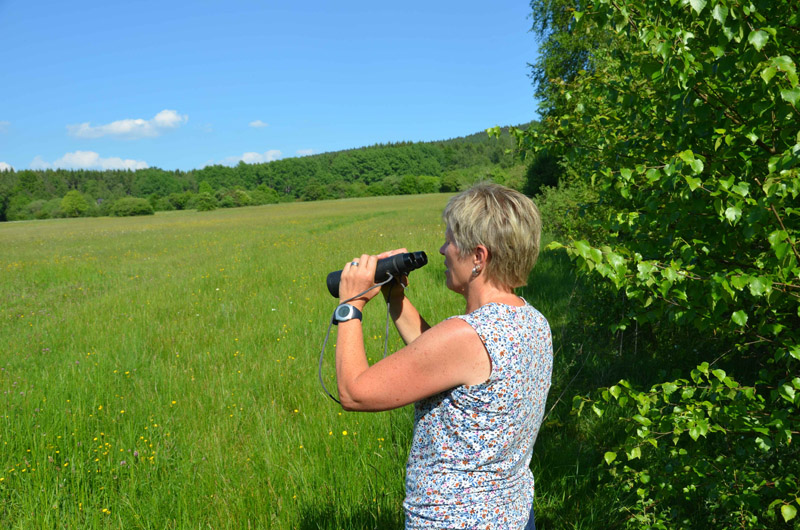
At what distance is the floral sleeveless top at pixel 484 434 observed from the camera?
153 centimetres

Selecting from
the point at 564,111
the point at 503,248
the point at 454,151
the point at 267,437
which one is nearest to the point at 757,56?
the point at 503,248

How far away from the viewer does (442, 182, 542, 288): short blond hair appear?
1640 millimetres

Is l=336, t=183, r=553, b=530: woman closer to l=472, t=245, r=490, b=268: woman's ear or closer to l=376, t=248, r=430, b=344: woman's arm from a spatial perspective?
l=472, t=245, r=490, b=268: woman's ear

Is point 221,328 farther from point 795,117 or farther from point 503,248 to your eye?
point 795,117

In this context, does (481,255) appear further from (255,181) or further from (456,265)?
(255,181)

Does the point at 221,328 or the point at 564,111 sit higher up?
the point at 564,111

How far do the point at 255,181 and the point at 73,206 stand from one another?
60970mm

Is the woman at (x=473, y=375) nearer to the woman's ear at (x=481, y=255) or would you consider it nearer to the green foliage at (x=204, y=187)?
the woman's ear at (x=481, y=255)

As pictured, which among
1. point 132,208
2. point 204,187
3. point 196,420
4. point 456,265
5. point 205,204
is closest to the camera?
point 456,265

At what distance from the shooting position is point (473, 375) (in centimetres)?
150

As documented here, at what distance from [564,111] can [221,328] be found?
535 centimetres

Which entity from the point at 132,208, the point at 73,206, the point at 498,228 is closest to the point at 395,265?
the point at 498,228

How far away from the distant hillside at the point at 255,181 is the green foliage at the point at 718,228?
7271cm

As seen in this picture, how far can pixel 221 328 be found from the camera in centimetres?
716
